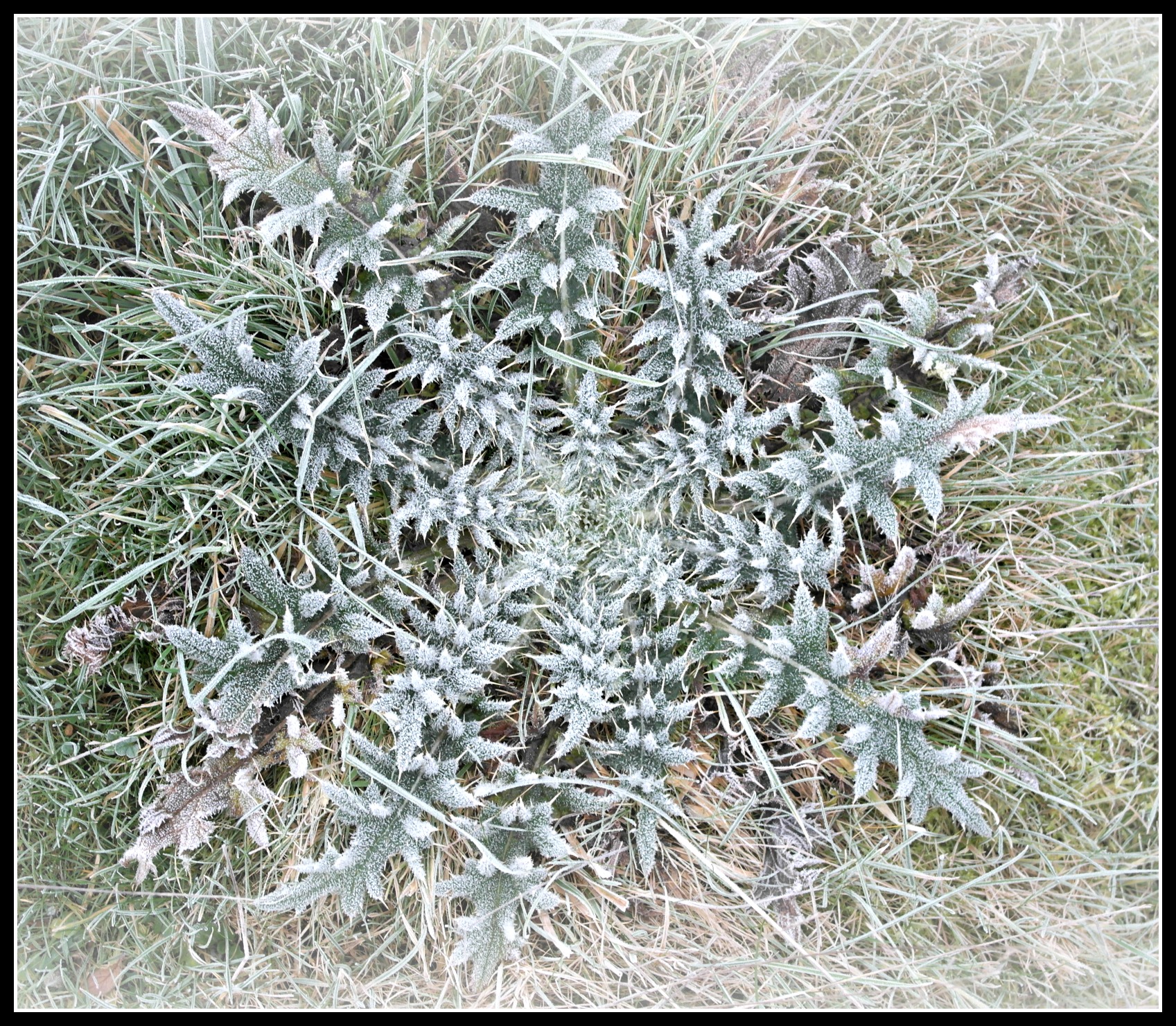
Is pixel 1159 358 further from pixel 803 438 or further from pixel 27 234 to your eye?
pixel 27 234

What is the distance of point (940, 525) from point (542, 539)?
3.85 feet

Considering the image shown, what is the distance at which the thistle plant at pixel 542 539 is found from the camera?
1.96 metres

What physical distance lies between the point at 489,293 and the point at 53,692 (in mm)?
1744

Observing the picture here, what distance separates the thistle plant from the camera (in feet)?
6.44

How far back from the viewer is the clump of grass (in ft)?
7.06

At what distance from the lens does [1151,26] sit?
216 cm

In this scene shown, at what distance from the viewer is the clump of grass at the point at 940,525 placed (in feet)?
7.06

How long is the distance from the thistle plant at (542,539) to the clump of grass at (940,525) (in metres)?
0.14

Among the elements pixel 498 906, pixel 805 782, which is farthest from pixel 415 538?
pixel 805 782

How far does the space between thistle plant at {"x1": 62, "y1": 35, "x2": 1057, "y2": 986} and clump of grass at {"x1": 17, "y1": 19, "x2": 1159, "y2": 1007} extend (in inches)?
5.5

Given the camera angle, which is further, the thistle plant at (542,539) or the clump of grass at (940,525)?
the clump of grass at (940,525)

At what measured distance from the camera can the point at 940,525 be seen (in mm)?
2209

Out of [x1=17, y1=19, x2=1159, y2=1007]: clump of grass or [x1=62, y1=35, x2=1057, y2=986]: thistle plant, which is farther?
[x1=17, y1=19, x2=1159, y2=1007]: clump of grass

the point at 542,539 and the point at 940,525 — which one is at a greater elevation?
the point at 940,525
